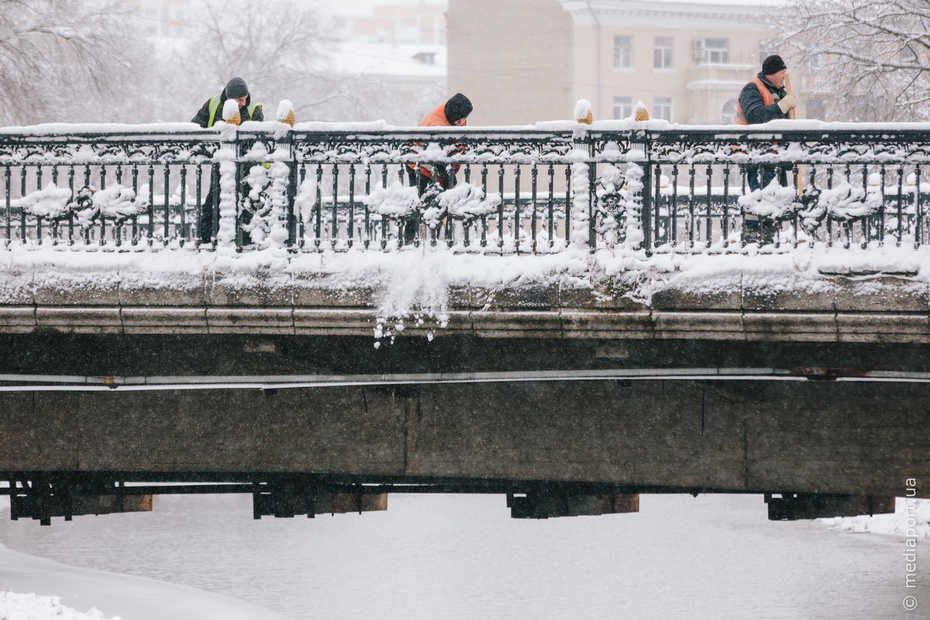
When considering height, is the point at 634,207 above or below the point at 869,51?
below

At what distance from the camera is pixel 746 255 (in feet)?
26.6

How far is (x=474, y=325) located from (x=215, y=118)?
318 centimetres

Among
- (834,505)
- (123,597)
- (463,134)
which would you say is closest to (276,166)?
(463,134)

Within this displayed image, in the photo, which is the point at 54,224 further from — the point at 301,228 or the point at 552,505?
the point at 552,505

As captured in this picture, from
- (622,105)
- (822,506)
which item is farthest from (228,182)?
(622,105)

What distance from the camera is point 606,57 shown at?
49.0m

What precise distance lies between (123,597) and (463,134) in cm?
1067

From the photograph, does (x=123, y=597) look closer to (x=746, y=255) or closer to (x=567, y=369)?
(x=567, y=369)

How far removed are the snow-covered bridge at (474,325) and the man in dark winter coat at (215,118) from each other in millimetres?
103

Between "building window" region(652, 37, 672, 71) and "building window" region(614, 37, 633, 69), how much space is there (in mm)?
1114

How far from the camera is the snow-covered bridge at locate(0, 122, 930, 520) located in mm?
8031

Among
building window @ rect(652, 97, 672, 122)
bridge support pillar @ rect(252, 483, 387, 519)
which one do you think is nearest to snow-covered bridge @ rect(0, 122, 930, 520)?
bridge support pillar @ rect(252, 483, 387, 519)

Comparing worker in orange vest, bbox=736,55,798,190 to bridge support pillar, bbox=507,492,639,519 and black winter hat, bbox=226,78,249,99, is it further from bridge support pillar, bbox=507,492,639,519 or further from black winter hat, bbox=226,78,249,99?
black winter hat, bbox=226,78,249,99

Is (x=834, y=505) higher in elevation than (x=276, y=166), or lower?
lower
